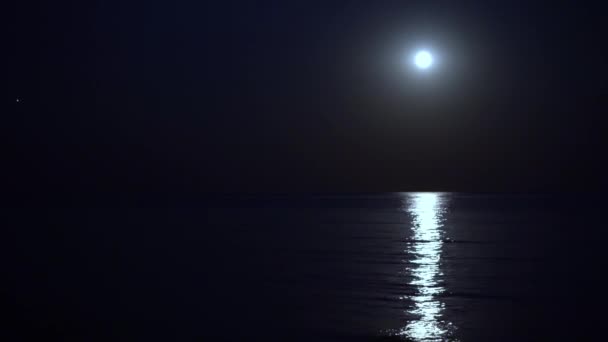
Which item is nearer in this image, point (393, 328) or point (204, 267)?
point (393, 328)

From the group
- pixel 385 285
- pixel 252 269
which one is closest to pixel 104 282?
pixel 252 269

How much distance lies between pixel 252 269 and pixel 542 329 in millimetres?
10726

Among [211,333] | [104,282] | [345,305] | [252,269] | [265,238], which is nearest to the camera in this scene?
[211,333]

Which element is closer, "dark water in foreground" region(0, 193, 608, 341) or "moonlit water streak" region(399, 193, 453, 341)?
"moonlit water streak" region(399, 193, 453, 341)

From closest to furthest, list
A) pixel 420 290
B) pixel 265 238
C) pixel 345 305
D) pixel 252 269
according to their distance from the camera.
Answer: pixel 345 305 < pixel 420 290 < pixel 252 269 < pixel 265 238

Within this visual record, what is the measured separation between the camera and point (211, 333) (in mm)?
11039

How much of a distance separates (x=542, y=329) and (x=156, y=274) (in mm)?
12408

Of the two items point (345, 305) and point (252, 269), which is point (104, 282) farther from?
point (345, 305)

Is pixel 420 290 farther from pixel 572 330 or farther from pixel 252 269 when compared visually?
pixel 252 269

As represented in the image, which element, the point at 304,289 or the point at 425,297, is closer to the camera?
the point at 425,297

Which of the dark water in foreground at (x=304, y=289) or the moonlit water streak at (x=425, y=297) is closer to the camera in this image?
the moonlit water streak at (x=425, y=297)

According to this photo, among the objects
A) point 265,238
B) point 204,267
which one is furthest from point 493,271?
point 265,238

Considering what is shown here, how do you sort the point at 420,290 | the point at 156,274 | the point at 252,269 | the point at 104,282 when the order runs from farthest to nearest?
the point at 252,269 < the point at 156,274 < the point at 104,282 < the point at 420,290

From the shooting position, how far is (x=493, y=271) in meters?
18.8
